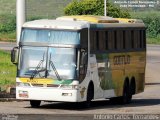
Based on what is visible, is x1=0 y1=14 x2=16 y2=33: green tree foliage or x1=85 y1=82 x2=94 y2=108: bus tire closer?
x1=85 y1=82 x2=94 y2=108: bus tire

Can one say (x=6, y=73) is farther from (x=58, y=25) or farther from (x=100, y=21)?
(x=58, y=25)

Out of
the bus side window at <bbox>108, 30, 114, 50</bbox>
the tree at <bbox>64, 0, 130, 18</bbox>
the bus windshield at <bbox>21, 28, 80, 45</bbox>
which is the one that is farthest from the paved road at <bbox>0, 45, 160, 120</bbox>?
the tree at <bbox>64, 0, 130, 18</bbox>

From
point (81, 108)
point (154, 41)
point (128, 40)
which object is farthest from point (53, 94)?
point (154, 41)

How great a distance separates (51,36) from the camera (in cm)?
2811

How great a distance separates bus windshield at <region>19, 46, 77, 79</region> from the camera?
90.6 ft

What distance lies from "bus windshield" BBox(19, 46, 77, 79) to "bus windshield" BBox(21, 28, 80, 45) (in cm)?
27

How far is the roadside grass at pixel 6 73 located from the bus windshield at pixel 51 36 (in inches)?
226

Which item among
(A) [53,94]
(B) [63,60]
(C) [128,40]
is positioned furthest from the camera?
(C) [128,40]

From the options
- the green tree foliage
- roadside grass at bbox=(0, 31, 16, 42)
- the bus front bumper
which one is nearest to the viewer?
the bus front bumper

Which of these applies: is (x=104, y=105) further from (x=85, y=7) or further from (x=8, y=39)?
(x=8, y=39)

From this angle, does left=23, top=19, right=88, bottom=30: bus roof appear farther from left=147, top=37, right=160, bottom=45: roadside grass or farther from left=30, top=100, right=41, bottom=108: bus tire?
left=147, top=37, right=160, bottom=45: roadside grass

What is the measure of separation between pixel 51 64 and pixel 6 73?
50.0ft

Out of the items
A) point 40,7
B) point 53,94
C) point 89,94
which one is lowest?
point 40,7

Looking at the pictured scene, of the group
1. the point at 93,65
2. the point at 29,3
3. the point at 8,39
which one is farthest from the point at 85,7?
the point at 93,65
